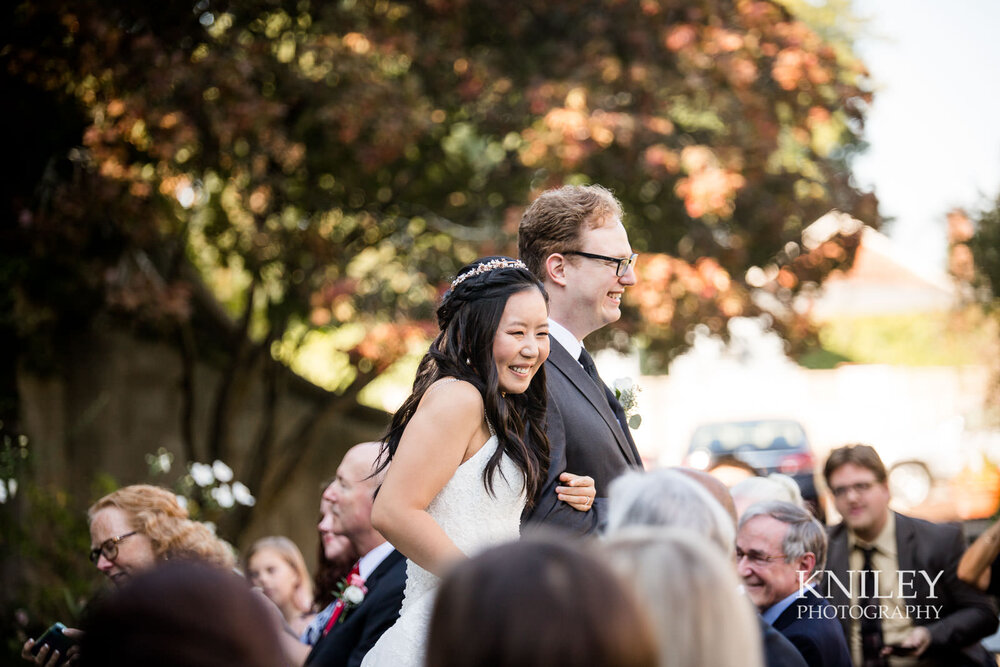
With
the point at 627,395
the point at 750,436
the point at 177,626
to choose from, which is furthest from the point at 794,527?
the point at 750,436

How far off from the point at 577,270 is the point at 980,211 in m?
11.0

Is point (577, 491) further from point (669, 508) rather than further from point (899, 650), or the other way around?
point (899, 650)

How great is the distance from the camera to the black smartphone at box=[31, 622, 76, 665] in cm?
343

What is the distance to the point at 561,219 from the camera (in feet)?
11.6

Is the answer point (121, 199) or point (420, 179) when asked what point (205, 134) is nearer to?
point (121, 199)

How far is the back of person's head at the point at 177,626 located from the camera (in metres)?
1.54

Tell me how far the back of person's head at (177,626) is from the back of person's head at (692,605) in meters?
0.61

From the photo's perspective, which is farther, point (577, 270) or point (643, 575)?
point (577, 270)

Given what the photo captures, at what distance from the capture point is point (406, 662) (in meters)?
2.92

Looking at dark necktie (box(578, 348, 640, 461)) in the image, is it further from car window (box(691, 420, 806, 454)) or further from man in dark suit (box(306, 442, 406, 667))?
car window (box(691, 420, 806, 454))

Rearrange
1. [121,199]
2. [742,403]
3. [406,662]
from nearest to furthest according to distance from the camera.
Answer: [406,662], [121,199], [742,403]

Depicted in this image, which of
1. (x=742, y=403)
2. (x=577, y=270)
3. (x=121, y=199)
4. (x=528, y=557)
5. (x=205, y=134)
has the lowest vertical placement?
(x=742, y=403)

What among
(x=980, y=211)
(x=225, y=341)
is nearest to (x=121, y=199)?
(x=225, y=341)

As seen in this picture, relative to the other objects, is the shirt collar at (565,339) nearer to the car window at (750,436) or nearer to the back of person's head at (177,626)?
the back of person's head at (177,626)
